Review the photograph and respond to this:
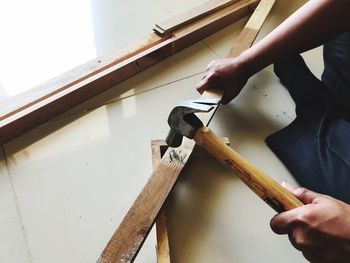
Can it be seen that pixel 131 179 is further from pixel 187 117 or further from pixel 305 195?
pixel 305 195

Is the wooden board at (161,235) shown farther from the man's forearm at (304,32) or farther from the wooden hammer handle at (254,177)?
the man's forearm at (304,32)

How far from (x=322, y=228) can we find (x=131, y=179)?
515mm

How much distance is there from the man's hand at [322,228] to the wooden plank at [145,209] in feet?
0.99

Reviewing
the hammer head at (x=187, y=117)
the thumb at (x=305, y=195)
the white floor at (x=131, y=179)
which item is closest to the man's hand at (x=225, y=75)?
the white floor at (x=131, y=179)

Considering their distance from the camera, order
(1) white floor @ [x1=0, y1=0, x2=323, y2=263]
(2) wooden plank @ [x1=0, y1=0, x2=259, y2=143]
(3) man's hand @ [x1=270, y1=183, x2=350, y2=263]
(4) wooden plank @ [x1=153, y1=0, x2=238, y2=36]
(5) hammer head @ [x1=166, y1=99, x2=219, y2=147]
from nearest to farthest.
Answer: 1. (3) man's hand @ [x1=270, y1=183, x2=350, y2=263]
2. (5) hammer head @ [x1=166, y1=99, x2=219, y2=147]
3. (1) white floor @ [x1=0, y1=0, x2=323, y2=263]
4. (2) wooden plank @ [x1=0, y1=0, x2=259, y2=143]
5. (4) wooden plank @ [x1=153, y1=0, x2=238, y2=36]

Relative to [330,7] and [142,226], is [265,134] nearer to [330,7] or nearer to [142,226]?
[330,7]

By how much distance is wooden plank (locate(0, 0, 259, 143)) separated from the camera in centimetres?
104

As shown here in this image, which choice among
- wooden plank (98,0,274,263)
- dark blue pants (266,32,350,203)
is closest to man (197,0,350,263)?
dark blue pants (266,32,350,203)

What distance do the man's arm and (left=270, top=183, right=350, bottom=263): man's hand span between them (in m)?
0.47

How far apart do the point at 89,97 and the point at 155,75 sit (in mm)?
243

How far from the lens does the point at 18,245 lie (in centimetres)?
89

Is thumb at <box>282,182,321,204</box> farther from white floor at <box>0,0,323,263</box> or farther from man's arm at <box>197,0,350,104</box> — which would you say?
man's arm at <box>197,0,350,104</box>

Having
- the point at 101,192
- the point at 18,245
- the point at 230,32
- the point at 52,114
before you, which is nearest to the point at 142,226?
the point at 101,192

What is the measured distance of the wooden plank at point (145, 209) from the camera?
0.80 meters
